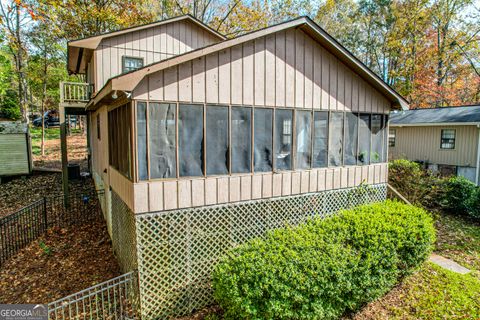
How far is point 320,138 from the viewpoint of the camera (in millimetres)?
7535

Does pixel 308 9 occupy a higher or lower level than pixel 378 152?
higher

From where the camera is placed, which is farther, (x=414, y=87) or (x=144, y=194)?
(x=414, y=87)

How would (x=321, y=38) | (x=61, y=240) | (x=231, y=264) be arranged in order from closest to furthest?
1. (x=231, y=264)
2. (x=321, y=38)
3. (x=61, y=240)

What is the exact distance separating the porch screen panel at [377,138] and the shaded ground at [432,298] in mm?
3153

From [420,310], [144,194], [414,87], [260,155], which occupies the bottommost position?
[420,310]

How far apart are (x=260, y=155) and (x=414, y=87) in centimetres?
2501

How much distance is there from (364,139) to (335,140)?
3.91 feet

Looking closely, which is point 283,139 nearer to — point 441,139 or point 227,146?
point 227,146

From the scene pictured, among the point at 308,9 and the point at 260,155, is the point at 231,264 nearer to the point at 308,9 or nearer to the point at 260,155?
the point at 260,155

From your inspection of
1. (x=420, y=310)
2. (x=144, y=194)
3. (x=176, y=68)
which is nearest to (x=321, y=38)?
(x=176, y=68)

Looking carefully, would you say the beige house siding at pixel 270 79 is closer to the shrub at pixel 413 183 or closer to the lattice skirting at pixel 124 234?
the lattice skirting at pixel 124 234

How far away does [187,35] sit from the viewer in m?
12.1

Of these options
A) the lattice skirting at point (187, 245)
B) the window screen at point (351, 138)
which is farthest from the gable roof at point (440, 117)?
the lattice skirting at point (187, 245)

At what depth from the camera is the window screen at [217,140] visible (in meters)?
5.89
